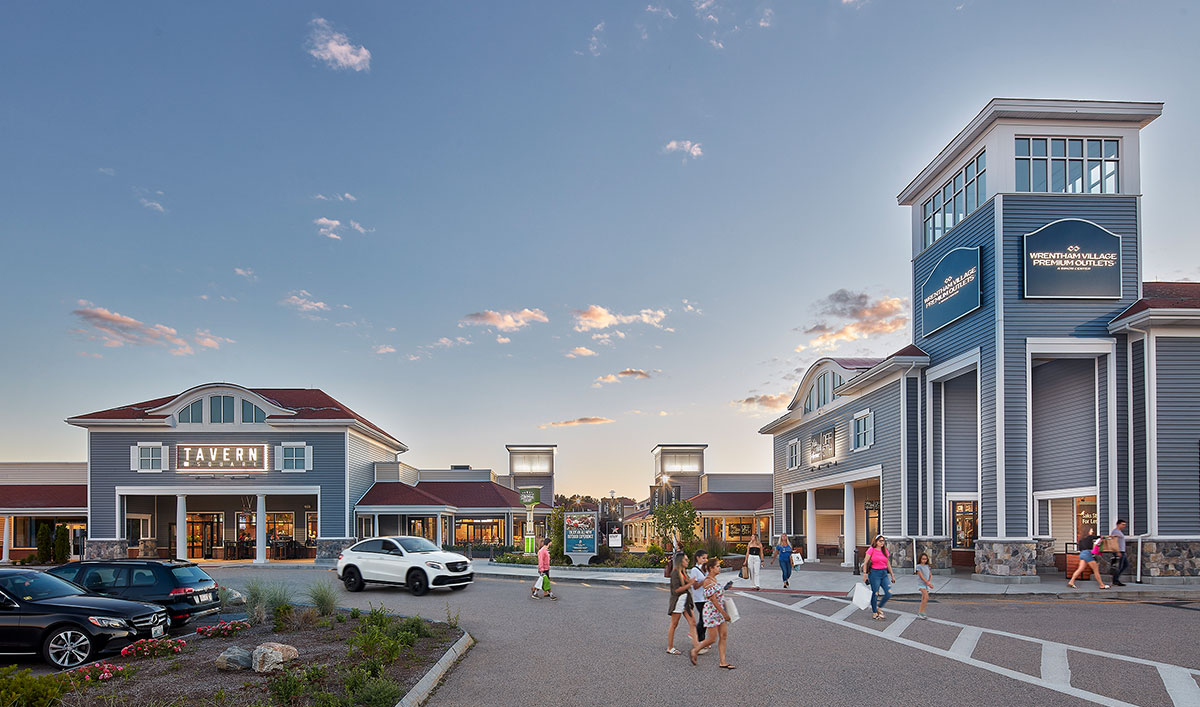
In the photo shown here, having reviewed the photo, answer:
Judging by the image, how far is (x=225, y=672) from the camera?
35.2 feet

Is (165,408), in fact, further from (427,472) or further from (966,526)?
(966,526)

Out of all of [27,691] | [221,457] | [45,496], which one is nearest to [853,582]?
[27,691]

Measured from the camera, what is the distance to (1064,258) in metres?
24.3

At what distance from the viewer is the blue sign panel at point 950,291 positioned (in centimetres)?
2584

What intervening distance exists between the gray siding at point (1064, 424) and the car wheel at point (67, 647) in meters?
25.0

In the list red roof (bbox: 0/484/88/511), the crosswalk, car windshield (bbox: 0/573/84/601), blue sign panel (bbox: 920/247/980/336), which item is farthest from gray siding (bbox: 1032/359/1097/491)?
red roof (bbox: 0/484/88/511)

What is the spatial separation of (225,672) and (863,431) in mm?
26614

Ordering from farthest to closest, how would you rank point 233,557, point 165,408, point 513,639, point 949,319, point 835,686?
point 233,557
point 165,408
point 949,319
point 513,639
point 835,686

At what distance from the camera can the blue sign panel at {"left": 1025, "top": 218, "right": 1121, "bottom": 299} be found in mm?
24297

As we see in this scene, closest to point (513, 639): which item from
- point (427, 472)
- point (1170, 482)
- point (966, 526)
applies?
point (1170, 482)

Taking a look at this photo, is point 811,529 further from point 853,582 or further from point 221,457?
point 221,457

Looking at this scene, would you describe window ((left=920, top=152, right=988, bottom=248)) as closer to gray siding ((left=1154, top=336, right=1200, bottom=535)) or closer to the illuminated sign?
gray siding ((left=1154, top=336, right=1200, bottom=535))

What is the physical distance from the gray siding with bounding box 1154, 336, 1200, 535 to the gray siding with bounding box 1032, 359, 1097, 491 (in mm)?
2196

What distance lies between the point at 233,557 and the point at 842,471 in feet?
93.2
